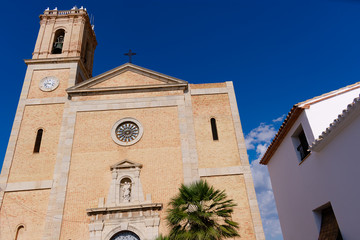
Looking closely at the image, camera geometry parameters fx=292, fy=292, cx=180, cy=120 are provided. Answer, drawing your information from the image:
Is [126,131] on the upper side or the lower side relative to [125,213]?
upper

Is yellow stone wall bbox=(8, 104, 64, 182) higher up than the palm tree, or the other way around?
yellow stone wall bbox=(8, 104, 64, 182)

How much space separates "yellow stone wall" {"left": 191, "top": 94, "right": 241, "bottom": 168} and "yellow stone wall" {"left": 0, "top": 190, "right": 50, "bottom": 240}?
8223 millimetres

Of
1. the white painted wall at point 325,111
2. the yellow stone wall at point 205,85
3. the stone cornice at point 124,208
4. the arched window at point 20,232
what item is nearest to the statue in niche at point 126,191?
the stone cornice at point 124,208

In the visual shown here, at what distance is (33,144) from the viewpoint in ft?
53.2

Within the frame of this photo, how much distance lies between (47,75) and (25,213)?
8.90 m

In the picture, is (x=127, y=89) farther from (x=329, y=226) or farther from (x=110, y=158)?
(x=329, y=226)

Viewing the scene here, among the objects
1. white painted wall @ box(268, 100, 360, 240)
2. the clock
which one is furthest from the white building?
the clock

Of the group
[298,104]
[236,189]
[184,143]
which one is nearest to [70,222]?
[184,143]

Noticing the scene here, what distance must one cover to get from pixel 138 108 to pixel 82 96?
11.5 ft

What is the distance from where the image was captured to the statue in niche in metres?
14.4

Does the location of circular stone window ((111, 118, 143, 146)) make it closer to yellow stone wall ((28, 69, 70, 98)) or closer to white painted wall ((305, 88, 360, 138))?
yellow stone wall ((28, 69, 70, 98))

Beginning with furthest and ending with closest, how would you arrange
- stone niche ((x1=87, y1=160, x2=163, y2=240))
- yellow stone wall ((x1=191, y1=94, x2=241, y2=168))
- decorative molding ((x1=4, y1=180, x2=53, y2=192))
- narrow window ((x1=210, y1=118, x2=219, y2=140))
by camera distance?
narrow window ((x1=210, y1=118, x2=219, y2=140)) → yellow stone wall ((x1=191, y1=94, x2=241, y2=168)) → decorative molding ((x1=4, y1=180, x2=53, y2=192)) → stone niche ((x1=87, y1=160, x2=163, y2=240))

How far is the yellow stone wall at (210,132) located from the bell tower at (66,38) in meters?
8.55

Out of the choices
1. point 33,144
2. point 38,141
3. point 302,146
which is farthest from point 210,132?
point 33,144
